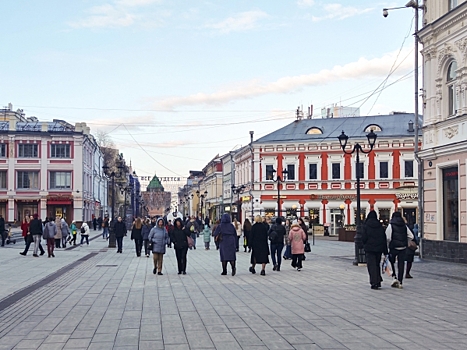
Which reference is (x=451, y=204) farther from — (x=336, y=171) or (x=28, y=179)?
(x=28, y=179)

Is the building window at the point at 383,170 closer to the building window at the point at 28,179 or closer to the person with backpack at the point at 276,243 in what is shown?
the building window at the point at 28,179

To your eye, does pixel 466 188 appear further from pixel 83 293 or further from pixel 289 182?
pixel 289 182

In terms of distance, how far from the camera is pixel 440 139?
77.6 ft

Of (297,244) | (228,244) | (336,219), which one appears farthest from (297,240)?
(336,219)

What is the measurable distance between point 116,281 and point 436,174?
12735mm

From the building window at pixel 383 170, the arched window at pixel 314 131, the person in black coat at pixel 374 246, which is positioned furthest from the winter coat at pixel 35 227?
the arched window at pixel 314 131

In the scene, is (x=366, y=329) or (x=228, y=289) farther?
(x=228, y=289)

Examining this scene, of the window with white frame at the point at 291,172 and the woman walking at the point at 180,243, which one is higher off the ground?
the window with white frame at the point at 291,172

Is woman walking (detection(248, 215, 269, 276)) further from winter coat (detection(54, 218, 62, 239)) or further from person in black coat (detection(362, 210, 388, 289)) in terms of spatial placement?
winter coat (detection(54, 218, 62, 239))

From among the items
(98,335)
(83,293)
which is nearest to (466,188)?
(83,293)

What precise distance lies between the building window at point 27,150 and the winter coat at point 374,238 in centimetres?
5744

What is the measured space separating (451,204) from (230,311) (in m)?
14.2

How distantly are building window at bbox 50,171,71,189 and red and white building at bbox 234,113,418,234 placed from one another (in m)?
18.8

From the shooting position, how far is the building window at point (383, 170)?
60.1 metres
